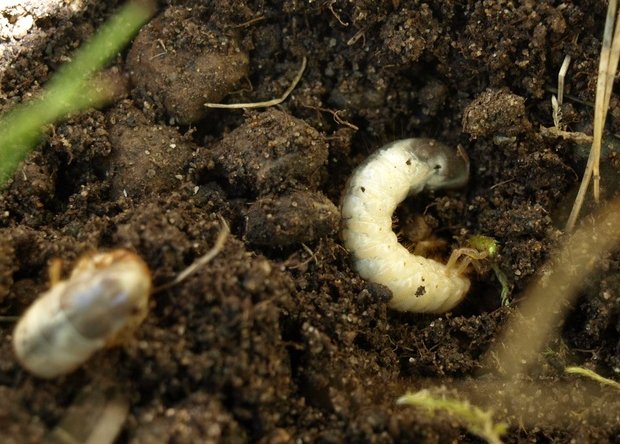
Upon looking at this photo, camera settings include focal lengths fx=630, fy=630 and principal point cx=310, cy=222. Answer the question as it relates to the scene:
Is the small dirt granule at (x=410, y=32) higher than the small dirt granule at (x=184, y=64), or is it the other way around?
the small dirt granule at (x=184, y=64)

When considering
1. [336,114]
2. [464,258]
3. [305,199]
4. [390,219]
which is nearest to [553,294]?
[464,258]

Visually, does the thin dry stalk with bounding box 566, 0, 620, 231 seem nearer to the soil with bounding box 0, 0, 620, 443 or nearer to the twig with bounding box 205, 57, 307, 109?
the soil with bounding box 0, 0, 620, 443

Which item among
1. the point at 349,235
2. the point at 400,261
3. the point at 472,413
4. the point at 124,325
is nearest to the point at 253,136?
the point at 349,235

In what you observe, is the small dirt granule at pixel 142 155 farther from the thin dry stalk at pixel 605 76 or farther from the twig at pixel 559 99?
the thin dry stalk at pixel 605 76

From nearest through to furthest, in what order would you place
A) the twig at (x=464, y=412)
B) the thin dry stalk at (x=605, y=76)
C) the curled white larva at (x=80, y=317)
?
1. the curled white larva at (x=80, y=317)
2. the twig at (x=464, y=412)
3. the thin dry stalk at (x=605, y=76)

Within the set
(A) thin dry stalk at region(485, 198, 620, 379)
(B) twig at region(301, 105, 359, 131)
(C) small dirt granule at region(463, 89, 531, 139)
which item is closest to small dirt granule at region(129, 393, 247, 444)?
(A) thin dry stalk at region(485, 198, 620, 379)

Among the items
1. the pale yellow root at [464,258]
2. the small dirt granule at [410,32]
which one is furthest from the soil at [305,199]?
the pale yellow root at [464,258]
